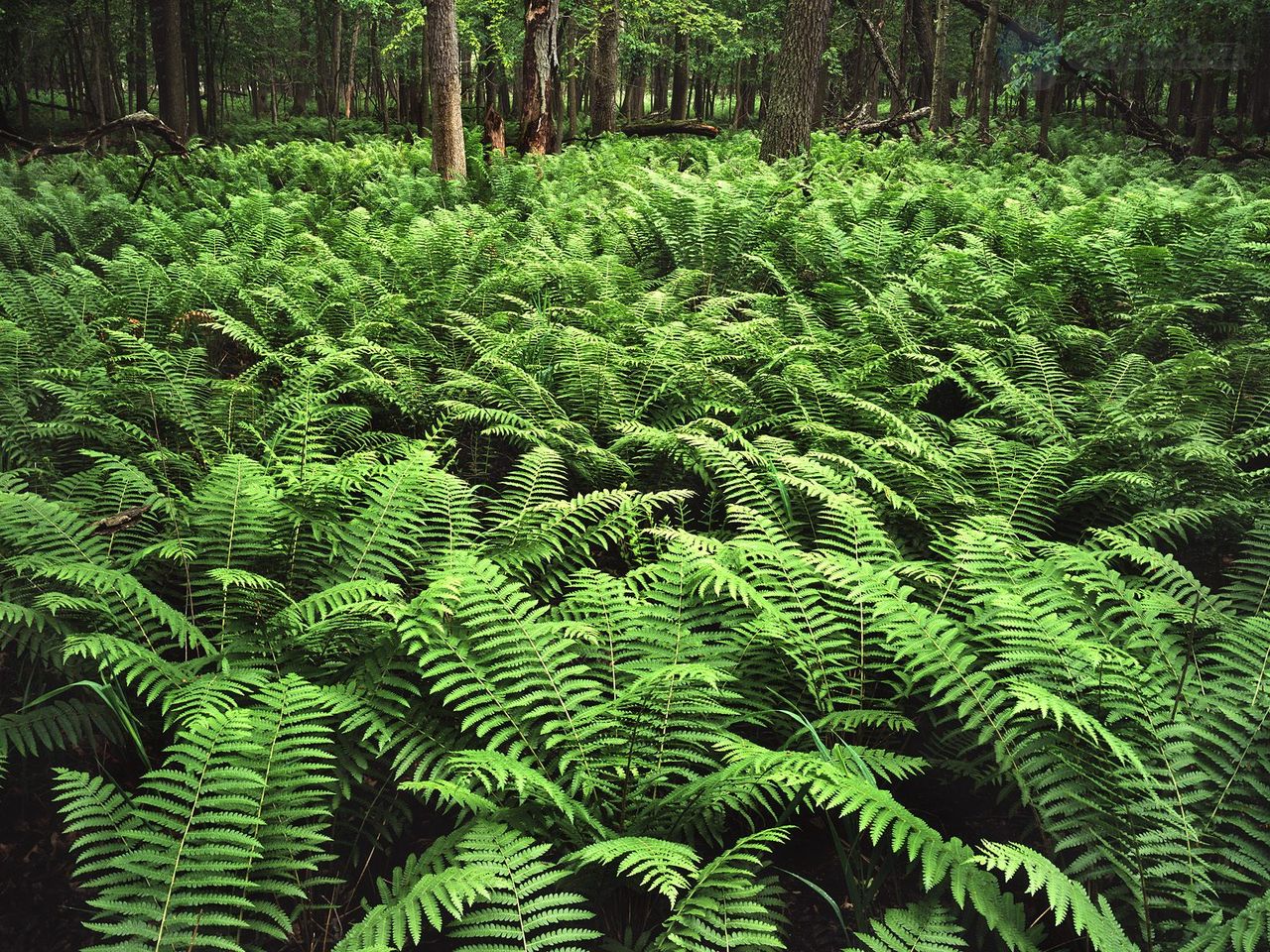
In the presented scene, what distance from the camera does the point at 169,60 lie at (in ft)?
47.2

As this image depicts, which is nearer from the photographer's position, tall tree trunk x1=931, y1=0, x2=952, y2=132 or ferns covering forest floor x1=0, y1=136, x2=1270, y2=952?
ferns covering forest floor x1=0, y1=136, x2=1270, y2=952

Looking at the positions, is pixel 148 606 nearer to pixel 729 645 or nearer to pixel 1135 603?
pixel 729 645

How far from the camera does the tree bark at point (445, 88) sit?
8.76 m

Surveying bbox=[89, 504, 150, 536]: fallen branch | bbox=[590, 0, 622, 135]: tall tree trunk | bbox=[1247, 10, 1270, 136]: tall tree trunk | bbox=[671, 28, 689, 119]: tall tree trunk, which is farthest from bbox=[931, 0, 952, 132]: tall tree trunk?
bbox=[671, 28, 689, 119]: tall tree trunk

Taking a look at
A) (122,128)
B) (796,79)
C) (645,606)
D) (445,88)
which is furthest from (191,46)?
(645,606)

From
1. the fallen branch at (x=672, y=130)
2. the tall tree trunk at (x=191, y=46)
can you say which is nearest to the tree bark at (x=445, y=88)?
the fallen branch at (x=672, y=130)

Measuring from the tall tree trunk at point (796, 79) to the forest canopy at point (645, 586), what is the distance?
3879mm

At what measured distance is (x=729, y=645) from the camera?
2643 millimetres

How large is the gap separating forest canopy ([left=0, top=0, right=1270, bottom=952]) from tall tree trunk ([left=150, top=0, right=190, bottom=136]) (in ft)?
30.3

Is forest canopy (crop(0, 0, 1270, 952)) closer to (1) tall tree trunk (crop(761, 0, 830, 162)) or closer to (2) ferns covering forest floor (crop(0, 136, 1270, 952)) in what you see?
(2) ferns covering forest floor (crop(0, 136, 1270, 952))

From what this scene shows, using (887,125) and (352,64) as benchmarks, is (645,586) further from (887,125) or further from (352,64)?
(352,64)

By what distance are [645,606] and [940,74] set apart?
42.3ft

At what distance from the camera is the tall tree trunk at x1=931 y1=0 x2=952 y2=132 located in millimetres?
11859

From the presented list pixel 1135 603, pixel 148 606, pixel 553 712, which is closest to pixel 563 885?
pixel 553 712
